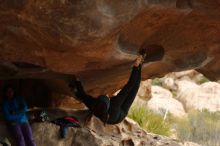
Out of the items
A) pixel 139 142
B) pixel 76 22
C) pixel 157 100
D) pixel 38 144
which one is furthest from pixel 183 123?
pixel 76 22

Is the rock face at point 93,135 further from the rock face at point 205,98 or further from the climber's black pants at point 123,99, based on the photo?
the rock face at point 205,98

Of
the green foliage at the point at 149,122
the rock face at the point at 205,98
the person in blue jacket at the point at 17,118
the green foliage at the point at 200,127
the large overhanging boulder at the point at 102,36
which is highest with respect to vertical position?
the large overhanging boulder at the point at 102,36

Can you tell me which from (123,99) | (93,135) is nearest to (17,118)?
(93,135)

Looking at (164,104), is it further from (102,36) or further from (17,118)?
(102,36)

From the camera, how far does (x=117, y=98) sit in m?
7.72

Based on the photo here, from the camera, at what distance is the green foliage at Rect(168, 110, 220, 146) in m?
17.5

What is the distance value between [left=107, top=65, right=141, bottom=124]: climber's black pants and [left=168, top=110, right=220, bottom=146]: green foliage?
8855mm

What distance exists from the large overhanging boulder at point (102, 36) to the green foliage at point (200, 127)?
8766 millimetres

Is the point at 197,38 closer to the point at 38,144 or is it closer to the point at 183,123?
the point at 38,144

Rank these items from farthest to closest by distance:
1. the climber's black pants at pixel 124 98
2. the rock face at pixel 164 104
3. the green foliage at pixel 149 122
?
the rock face at pixel 164 104, the green foliage at pixel 149 122, the climber's black pants at pixel 124 98

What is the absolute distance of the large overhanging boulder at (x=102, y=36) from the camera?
18.0ft

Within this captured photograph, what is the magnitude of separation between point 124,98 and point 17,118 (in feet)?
5.85

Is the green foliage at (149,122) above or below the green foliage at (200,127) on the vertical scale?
above

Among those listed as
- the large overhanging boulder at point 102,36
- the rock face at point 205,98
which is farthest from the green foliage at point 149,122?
the rock face at point 205,98
